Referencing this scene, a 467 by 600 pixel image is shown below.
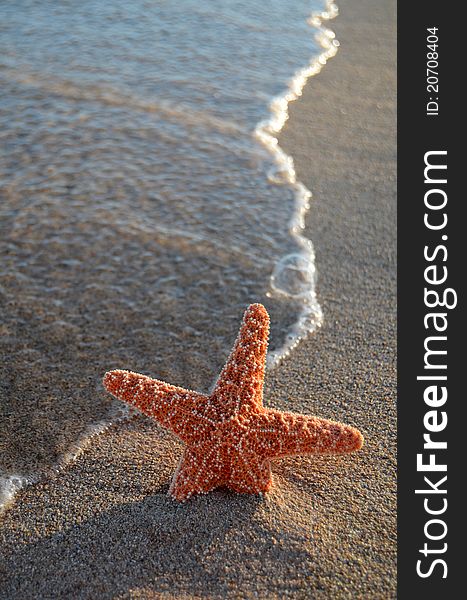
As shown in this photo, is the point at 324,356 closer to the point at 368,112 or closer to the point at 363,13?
the point at 368,112

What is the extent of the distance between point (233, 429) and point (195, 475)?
0.28 m

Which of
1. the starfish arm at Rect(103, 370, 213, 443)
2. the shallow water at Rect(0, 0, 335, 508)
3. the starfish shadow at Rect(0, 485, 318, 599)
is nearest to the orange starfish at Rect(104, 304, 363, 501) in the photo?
the starfish arm at Rect(103, 370, 213, 443)

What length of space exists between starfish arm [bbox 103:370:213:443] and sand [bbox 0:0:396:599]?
13.5 inches

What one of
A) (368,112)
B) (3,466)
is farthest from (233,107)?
(3,466)

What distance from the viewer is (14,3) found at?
9008 mm

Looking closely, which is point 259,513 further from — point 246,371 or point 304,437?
point 246,371

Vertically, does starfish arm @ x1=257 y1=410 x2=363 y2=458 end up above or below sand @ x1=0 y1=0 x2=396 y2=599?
above

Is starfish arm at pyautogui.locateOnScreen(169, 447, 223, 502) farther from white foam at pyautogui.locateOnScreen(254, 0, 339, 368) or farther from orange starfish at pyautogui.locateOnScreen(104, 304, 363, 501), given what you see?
white foam at pyautogui.locateOnScreen(254, 0, 339, 368)

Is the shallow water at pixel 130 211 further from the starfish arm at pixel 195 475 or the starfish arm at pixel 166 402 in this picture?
the starfish arm at pixel 195 475

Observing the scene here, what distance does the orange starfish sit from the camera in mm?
2873

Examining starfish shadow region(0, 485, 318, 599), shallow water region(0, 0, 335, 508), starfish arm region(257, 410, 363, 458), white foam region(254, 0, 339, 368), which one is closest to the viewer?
starfish shadow region(0, 485, 318, 599)

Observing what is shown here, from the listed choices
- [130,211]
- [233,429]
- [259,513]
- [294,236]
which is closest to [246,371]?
[233,429]

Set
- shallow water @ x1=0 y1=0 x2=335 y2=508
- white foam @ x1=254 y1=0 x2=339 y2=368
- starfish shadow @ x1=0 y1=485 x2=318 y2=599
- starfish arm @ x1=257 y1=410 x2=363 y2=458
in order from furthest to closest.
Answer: white foam @ x1=254 y1=0 x2=339 y2=368
shallow water @ x1=0 y1=0 x2=335 y2=508
starfish arm @ x1=257 y1=410 x2=363 y2=458
starfish shadow @ x1=0 y1=485 x2=318 y2=599

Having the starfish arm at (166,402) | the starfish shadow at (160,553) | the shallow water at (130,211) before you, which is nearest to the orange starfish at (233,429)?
the starfish arm at (166,402)
